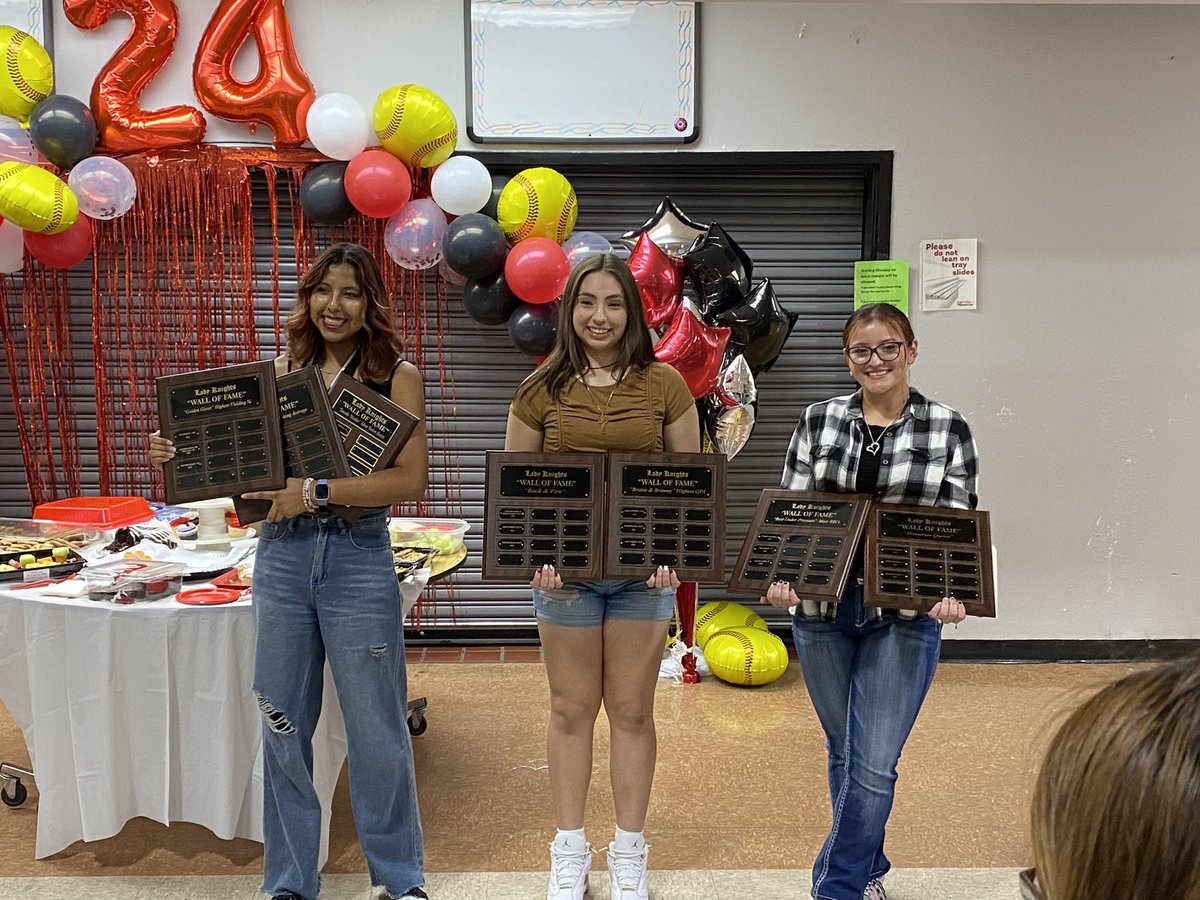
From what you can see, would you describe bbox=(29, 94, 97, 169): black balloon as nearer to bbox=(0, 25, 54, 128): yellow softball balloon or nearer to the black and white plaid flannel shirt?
bbox=(0, 25, 54, 128): yellow softball balloon

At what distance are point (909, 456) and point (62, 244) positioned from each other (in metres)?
3.35

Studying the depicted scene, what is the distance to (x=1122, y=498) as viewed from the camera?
4297 millimetres

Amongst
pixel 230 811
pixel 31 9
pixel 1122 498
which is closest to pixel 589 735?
pixel 230 811

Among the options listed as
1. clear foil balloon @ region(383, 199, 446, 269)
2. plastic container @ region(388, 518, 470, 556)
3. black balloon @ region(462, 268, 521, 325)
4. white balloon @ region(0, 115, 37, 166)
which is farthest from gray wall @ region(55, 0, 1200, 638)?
plastic container @ region(388, 518, 470, 556)

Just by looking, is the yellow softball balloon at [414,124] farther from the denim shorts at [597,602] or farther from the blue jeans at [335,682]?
the denim shorts at [597,602]

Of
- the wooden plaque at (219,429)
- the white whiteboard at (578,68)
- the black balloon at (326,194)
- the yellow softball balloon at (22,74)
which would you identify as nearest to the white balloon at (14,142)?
the yellow softball balloon at (22,74)

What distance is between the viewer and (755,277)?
4.38 meters

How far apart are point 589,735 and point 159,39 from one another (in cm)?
334

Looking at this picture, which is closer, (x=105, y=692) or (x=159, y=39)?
(x=105, y=692)

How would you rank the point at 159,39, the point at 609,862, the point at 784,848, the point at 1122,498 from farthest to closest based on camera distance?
1. the point at 1122,498
2. the point at 159,39
3. the point at 784,848
4. the point at 609,862

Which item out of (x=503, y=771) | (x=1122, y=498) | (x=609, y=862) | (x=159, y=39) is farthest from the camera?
(x=1122, y=498)

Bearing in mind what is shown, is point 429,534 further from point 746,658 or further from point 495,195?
point 495,195

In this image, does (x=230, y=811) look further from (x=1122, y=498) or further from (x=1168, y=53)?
(x=1168, y=53)

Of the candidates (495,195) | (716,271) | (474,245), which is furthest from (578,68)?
(716,271)
